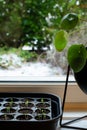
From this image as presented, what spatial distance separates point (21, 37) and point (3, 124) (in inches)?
16.5

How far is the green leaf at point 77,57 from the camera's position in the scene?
2.55ft

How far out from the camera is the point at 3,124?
759 millimetres

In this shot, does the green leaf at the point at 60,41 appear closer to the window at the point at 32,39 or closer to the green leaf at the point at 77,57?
the green leaf at the point at 77,57

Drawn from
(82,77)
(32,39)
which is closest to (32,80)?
(32,39)

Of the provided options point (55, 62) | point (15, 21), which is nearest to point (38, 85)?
point (55, 62)

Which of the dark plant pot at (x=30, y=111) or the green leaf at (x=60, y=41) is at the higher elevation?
the green leaf at (x=60, y=41)

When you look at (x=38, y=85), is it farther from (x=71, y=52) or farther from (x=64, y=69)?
(x=71, y=52)

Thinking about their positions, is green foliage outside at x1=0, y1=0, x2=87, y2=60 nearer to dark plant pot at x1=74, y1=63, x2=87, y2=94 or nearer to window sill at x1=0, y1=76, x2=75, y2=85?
window sill at x1=0, y1=76, x2=75, y2=85

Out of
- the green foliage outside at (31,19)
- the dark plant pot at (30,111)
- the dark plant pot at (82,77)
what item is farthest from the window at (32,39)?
the dark plant pot at (82,77)

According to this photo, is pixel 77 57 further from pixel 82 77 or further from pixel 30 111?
pixel 30 111

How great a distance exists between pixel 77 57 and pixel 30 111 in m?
0.23

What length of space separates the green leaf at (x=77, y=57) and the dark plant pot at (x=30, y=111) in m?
0.14

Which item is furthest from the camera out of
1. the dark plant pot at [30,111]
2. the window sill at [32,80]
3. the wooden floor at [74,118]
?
the window sill at [32,80]

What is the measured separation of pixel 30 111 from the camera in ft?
2.90
